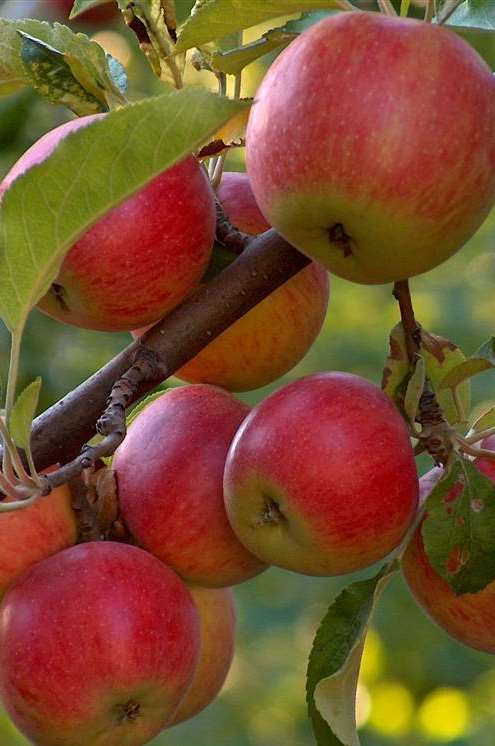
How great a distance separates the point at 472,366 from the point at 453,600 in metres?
0.26

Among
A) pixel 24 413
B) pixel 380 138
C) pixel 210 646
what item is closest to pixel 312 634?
pixel 210 646

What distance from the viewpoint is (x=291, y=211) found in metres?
1.13

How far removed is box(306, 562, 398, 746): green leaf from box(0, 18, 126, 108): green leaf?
60 cm

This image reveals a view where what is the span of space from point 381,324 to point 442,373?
1.77m

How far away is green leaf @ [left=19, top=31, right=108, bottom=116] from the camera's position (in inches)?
50.3

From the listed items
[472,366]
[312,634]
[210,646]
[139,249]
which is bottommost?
[312,634]

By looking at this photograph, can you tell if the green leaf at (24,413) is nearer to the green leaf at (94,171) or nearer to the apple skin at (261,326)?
the green leaf at (94,171)

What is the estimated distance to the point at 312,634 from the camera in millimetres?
3033

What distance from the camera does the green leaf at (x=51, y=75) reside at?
50.3 inches

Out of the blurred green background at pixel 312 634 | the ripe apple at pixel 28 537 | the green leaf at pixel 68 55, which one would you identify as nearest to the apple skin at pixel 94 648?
the ripe apple at pixel 28 537

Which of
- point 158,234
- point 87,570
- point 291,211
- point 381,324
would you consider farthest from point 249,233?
point 381,324

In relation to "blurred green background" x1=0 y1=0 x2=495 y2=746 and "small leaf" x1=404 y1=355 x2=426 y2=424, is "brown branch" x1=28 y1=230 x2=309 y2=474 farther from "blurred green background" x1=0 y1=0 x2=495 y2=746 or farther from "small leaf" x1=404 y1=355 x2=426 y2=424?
"blurred green background" x1=0 y1=0 x2=495 y2=746

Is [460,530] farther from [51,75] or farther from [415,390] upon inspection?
[51,75]

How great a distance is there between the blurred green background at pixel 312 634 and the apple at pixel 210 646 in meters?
1.29
